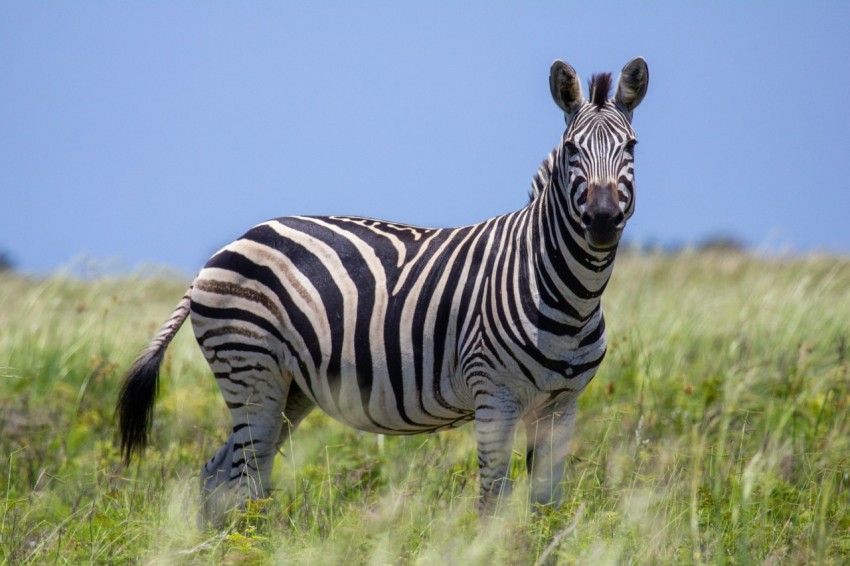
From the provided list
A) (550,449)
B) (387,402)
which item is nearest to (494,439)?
(550,449)

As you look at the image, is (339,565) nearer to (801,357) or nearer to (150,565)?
(150,565)

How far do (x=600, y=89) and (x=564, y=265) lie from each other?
832mm

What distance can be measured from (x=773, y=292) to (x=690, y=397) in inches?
140

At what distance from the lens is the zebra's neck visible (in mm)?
4430

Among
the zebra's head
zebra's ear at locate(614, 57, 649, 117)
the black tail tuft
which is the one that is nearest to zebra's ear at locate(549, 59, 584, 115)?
the zebra's head

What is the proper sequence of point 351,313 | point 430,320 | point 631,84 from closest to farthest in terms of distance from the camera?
1. point 631,84
2. point 430,320
3. point 351,313

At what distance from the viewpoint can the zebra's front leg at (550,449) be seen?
15.2 ft

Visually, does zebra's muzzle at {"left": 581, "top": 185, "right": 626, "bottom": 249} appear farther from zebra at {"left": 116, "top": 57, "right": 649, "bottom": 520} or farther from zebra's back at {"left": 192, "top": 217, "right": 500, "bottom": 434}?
zebra's back at {"left": 192, "top": 217, "right": 500, "bottom": 434}

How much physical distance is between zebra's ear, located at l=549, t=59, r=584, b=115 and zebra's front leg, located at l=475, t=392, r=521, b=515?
142 cm

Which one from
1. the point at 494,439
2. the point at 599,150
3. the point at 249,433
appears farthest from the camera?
the point at 249,433

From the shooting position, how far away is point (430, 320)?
15.9ft

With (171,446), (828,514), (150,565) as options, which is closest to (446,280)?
(150,565)

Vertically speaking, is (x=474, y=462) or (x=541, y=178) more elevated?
(x=541, y=178)

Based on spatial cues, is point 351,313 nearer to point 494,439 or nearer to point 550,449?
point 494,439
